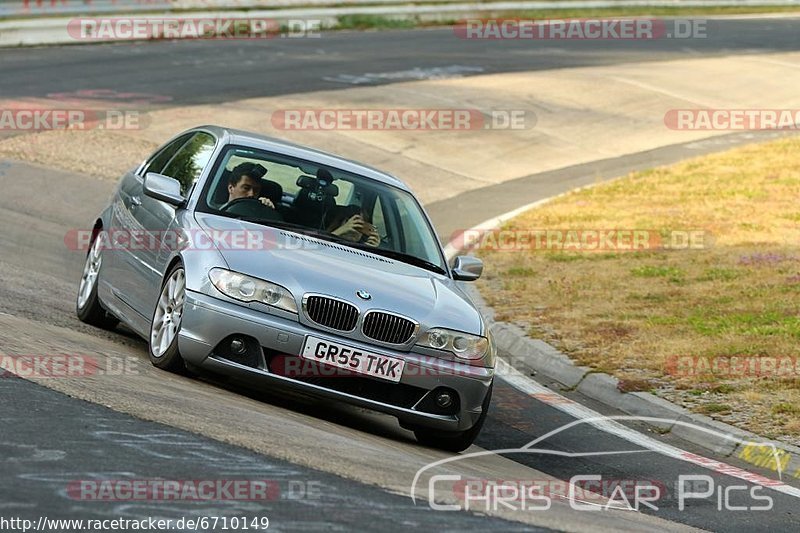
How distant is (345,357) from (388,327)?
0.33 meters

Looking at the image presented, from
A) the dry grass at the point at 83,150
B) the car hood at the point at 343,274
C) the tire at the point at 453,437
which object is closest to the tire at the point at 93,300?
the car hood at the point at 343,274

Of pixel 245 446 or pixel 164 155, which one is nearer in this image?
pixel 245 446

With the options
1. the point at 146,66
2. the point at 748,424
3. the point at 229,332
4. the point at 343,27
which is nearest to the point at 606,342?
the point at 748,424

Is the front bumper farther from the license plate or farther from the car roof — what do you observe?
the car roof

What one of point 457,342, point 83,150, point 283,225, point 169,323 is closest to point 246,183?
point 283,225

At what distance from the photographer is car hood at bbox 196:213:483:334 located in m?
8.15

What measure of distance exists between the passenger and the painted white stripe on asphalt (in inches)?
66.6

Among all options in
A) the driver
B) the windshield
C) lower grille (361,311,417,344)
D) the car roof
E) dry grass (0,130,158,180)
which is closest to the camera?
lower grille (361,311,417,344)

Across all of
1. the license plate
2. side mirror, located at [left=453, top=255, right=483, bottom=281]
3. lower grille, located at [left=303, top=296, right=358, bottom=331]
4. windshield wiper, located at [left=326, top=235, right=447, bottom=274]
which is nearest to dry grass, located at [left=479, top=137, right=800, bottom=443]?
side mirror, located at [left=453, top=255, right=483, bottom=281]

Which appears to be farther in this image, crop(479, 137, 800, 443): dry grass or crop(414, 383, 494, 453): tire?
crop(479, 137, 800, 443): dry grass

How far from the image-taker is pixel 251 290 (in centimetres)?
810

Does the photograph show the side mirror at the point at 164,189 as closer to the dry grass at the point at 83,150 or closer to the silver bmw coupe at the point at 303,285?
the silver bmw coupe at the point at 303,285

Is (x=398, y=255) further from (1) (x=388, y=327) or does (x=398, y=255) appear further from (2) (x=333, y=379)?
(2) (x=333, y=379)

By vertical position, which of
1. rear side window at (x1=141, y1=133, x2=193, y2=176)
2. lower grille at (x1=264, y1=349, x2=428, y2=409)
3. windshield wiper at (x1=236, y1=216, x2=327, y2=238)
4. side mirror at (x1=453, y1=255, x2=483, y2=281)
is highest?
rear side window at (x1=141, y1=133, x2=193, y2=176)
